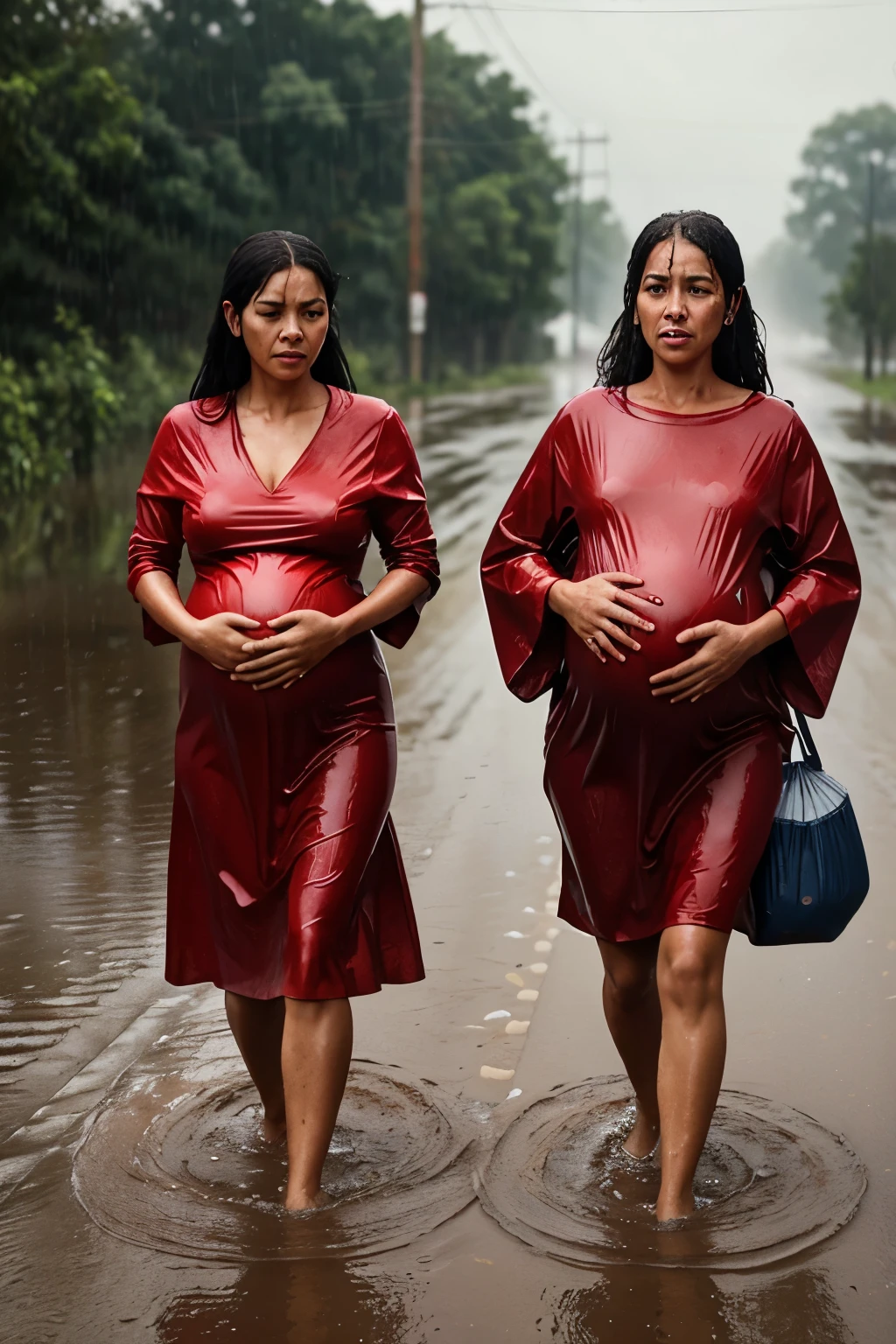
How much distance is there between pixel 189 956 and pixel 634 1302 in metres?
A: 1.31

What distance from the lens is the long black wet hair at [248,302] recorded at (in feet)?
12.9

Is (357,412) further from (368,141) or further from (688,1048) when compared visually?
(368,141)

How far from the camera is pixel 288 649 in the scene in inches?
150

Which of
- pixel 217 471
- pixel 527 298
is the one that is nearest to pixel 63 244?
pixel 217 471

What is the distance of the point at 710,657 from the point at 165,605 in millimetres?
1214

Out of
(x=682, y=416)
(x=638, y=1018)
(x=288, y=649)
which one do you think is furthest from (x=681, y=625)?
(x=638, y=1018)

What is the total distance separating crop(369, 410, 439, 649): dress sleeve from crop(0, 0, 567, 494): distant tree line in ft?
50.6

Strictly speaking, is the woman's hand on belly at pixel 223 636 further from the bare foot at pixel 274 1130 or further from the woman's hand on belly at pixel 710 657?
the bare foot at pixel 274 1130

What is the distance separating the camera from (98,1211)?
3.88 m

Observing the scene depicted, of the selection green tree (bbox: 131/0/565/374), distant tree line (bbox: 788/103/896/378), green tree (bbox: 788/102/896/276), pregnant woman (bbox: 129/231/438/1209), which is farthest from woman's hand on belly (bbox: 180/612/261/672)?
green tree (bbox: 788/102/896/276)

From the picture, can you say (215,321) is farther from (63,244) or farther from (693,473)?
(63,244)

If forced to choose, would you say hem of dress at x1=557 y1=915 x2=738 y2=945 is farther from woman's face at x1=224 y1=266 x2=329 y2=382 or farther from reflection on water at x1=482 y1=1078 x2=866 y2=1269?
woman's face at x1=224 y1=266 x2=329 y2=382

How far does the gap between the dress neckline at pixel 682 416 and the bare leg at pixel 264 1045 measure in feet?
5.10

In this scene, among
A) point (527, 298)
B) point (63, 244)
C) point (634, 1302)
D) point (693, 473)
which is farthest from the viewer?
point (527, 298)
